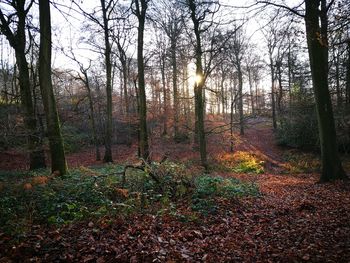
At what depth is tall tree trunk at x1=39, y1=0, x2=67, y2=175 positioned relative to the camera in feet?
29.6

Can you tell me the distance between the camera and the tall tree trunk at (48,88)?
9016mm

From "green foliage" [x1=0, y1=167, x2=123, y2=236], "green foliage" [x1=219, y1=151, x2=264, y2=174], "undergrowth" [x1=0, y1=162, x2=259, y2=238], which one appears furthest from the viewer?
"green foliage" [x1=219, y1=151, x2=264, y2=174]

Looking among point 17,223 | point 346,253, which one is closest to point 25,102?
point 17,223

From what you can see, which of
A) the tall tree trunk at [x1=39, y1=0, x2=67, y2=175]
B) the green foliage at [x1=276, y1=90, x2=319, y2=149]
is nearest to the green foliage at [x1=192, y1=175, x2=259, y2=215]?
the tall tree trunk at [x1=39, y1=0, x2=67, y2=175]

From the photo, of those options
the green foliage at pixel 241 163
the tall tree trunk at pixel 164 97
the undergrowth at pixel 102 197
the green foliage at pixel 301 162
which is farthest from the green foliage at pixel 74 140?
the green foliage at pixel 301 162

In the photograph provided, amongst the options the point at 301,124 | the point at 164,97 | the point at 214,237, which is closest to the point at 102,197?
the point at 214,237

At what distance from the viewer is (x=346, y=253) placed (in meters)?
4.09

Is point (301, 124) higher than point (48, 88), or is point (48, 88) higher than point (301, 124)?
point (48, 88)

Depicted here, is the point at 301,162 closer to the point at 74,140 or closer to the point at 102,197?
the point at 102,197

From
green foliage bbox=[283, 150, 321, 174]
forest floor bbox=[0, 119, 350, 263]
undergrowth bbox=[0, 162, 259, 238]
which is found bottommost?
green foliage bbox=[283, 150, 321, 174]

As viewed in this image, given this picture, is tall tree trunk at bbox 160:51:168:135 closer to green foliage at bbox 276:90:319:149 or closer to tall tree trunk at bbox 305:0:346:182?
green foliage at bbox 276:90:319:149

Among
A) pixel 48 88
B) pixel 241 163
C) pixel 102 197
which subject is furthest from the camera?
pixel 241 163

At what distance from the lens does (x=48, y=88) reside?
30.6 feet

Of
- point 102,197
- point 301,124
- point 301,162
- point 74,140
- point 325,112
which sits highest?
point 325,112
